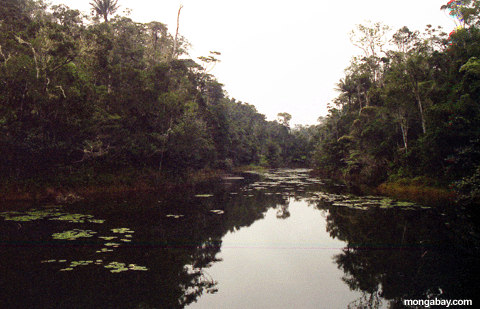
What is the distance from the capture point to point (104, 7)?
1674 inches

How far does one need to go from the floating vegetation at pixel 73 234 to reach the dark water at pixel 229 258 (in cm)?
3

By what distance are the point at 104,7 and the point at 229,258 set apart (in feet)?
159

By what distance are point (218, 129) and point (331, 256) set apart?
117ft

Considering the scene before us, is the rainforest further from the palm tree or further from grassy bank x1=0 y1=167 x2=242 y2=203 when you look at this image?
the palm tree

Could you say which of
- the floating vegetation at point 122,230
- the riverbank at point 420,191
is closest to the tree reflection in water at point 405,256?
the riverbank at point 420,191

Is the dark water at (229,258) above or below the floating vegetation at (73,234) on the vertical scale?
below

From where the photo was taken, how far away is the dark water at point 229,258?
17.1ft

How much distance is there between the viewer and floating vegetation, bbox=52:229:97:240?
8.35 metres

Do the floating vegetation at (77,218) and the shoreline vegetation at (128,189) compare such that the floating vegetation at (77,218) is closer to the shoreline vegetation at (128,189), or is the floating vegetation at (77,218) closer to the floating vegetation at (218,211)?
the shoreline vegetation at (128,189)

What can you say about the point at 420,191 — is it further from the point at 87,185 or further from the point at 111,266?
the point at 87,185

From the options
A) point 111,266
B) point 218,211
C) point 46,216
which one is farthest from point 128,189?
point 111,266

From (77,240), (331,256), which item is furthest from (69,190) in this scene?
(331,256)

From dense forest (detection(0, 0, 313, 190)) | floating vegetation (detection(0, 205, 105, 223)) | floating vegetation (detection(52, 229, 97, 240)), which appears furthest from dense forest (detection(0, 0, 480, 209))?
floating vegetation (detection(52, 229, 97, 240))

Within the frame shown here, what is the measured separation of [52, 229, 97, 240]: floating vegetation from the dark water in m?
0.03
